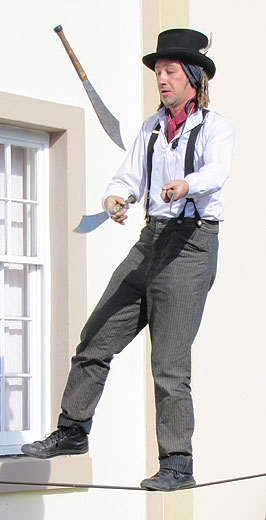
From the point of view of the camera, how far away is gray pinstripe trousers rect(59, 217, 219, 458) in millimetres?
6273

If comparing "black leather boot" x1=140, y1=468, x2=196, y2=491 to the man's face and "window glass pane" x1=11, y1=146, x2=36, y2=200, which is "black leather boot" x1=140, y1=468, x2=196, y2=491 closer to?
the man's face

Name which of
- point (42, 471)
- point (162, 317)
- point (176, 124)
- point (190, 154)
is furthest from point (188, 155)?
point (42, 471)

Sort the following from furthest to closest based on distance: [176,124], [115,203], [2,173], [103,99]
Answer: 1. [103,99]
2. [2,173]
3. [176,124]
4. [115,203]

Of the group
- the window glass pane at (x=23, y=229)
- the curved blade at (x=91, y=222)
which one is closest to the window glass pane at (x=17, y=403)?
the window glass pane at (x=23, y=229)

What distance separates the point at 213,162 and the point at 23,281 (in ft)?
8.78

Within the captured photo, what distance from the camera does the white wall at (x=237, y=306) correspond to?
9.25 meters

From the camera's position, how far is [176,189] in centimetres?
580

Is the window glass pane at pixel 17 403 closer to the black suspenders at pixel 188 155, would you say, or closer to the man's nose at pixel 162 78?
the black suspenders at pixel 188 155

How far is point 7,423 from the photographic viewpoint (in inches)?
329

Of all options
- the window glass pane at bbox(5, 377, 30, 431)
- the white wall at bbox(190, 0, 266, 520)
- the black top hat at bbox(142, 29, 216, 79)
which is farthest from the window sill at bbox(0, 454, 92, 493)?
the black top hat at bbox(142, 29, 216, 79)

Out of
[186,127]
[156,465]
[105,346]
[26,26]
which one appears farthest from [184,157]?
[156,465]

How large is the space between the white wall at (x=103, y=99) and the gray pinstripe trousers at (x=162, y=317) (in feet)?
6.63

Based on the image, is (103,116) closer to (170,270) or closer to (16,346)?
(170,270)

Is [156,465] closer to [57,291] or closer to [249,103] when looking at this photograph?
[57,291]
